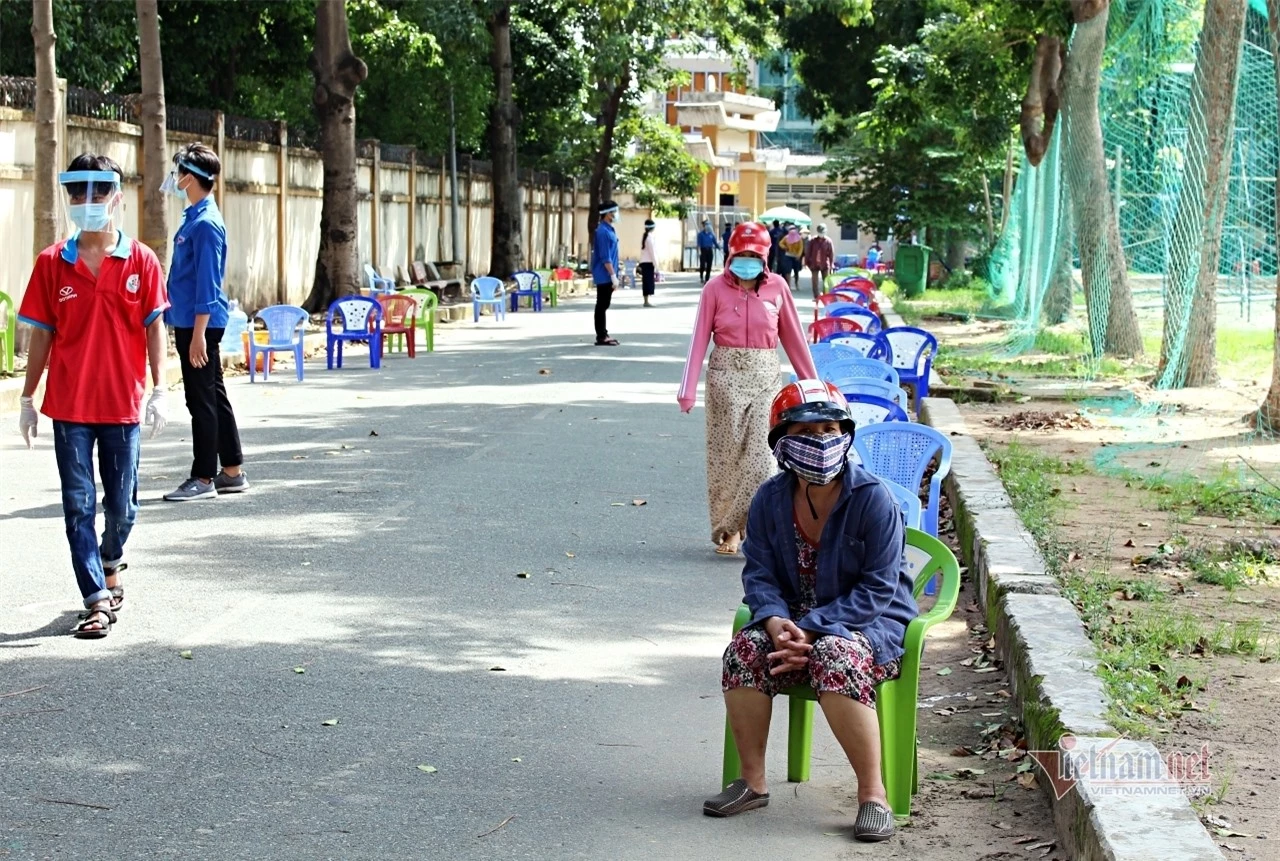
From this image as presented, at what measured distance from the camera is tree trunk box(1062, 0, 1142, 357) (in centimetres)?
1945

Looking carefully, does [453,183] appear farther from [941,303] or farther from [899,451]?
[899,451]

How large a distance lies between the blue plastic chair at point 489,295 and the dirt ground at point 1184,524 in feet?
40.8

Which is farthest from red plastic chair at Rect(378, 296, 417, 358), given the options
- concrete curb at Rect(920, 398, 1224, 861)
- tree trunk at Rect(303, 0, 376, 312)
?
concrete curb at Rect(920, 398, 1224, 861)

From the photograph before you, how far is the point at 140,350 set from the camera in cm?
761

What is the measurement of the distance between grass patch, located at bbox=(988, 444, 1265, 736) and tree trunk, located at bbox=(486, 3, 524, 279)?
30.2 m

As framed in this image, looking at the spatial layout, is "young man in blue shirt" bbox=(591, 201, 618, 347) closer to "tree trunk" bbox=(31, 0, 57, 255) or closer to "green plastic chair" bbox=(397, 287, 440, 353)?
"green plastic chair" bbox=(397, 287, 440, 353)

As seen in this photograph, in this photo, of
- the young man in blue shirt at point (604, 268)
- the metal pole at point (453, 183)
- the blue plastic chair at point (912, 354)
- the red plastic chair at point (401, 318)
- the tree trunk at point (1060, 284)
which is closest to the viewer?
the blue plastic chair at point (912, 354)

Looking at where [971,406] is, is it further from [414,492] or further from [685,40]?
[685,40]

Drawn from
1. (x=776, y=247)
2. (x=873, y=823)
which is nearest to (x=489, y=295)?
(x=776, y=247)

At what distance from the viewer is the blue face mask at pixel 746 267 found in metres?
9.31

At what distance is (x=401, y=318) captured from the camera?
2233 cm

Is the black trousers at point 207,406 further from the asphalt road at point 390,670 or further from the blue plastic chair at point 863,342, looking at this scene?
the blue plastic chair at point 863,342

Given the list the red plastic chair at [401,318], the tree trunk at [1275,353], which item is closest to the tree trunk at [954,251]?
the red plastic chair at [401,318]

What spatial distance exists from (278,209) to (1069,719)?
23.5 metres
